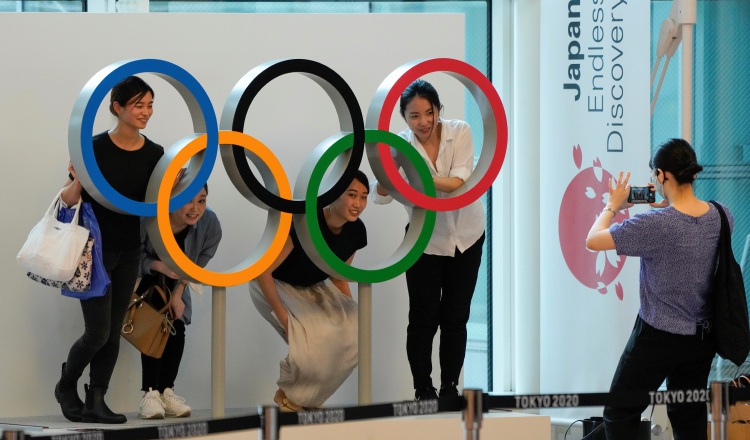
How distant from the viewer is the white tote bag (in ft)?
15.6

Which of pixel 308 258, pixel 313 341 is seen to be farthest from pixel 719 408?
pixel 308 258

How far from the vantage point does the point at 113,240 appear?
498 cm

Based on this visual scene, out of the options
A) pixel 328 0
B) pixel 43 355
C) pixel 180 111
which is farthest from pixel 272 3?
pixel 43 355

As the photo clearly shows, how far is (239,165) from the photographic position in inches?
197

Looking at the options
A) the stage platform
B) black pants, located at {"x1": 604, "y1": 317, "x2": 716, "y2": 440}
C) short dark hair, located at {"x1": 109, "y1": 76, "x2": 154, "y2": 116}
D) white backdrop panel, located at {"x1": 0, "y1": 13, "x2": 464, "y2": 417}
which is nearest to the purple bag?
short dark hair, located at {"x1": 109, "y1": 76, "x2": 154, "y2": 116}

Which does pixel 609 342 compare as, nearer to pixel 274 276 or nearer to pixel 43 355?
pixel 274 276

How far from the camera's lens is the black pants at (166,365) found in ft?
17.4

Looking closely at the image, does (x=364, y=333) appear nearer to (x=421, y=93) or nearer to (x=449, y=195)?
(x=449, y=195)

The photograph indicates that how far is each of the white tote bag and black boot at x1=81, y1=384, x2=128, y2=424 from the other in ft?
1.95

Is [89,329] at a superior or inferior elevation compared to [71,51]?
inferior

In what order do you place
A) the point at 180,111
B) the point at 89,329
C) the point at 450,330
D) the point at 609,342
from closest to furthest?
1. the point at 89,329
2. the point at 450,330
3. the point at 180,111
4. the point at 609,342

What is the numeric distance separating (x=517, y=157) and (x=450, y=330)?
2394mm

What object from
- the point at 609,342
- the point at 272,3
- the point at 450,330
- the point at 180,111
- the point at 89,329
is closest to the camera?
the point at 89,329

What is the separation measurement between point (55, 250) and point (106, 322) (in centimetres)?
41
